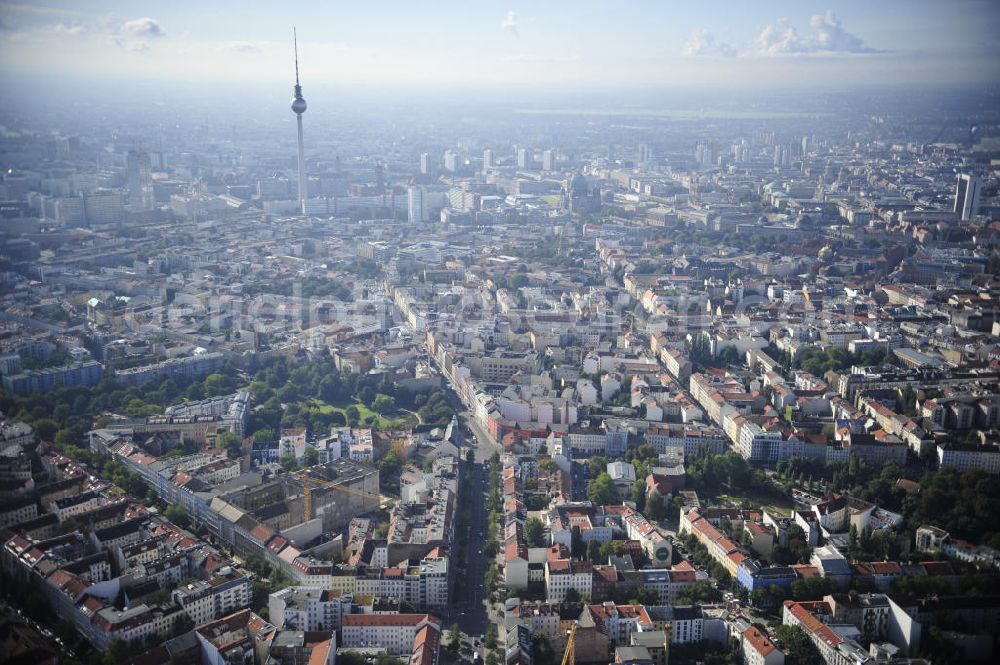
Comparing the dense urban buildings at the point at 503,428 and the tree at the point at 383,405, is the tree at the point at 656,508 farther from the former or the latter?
the tree at the point at 383,405

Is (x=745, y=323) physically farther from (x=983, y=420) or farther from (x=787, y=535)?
(x=787, y=535)

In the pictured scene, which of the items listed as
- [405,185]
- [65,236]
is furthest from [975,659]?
[405,185]

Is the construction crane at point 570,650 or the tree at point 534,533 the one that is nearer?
the construction crane at point 570,650

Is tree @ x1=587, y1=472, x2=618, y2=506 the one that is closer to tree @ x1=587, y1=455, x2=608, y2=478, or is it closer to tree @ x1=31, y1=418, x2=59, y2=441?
tree @ x1=587, y1=455, x2=608, y2=478

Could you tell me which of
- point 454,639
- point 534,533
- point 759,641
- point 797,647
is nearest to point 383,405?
point 534,533

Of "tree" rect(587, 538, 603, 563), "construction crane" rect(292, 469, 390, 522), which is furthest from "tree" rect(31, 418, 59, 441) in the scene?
"tree" rect(587, 538, 603, 563)

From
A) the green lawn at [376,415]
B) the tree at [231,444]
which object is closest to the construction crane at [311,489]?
the tree at [231,444]

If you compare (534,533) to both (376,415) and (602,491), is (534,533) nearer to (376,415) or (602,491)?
(602,491)
